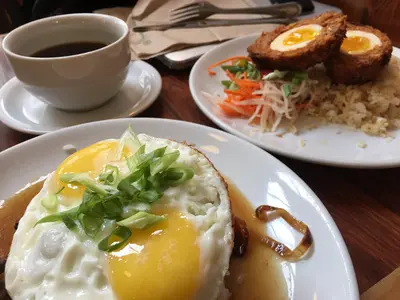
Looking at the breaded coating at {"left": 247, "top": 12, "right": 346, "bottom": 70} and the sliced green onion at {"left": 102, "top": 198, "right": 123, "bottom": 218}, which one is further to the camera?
the breaded coating at {"left": 247, "top": 12, "right": 346, "bottom": 70}

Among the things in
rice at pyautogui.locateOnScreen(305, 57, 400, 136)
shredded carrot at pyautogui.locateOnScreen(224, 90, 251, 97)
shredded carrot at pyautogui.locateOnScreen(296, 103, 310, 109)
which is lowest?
shredded carrot at pyautogui.locateOnScreen(296, 103, 310, 109)

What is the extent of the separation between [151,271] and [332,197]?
0.81m

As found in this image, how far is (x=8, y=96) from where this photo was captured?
2.12 m

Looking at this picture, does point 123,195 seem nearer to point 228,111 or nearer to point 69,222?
point 69,222

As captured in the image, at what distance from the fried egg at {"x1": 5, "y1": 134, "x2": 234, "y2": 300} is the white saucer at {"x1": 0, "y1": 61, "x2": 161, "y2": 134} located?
0.83m

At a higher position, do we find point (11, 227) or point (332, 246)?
point (332, 246)

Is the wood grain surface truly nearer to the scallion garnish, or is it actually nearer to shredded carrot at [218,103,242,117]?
shredded carrot at [218,103,242,117]

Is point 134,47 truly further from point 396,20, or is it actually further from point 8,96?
point 396,20

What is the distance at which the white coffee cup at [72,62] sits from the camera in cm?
180

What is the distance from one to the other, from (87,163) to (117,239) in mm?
342

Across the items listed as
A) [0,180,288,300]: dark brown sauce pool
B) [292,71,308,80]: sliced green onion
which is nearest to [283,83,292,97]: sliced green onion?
[292,71,308,80]: sliced green onion

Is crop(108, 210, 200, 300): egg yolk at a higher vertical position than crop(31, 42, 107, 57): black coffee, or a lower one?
higher

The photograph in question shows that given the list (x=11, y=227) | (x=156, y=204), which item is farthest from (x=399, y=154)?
(x=11, y=227)

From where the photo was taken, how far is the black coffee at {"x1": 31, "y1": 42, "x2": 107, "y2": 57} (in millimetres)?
2008
